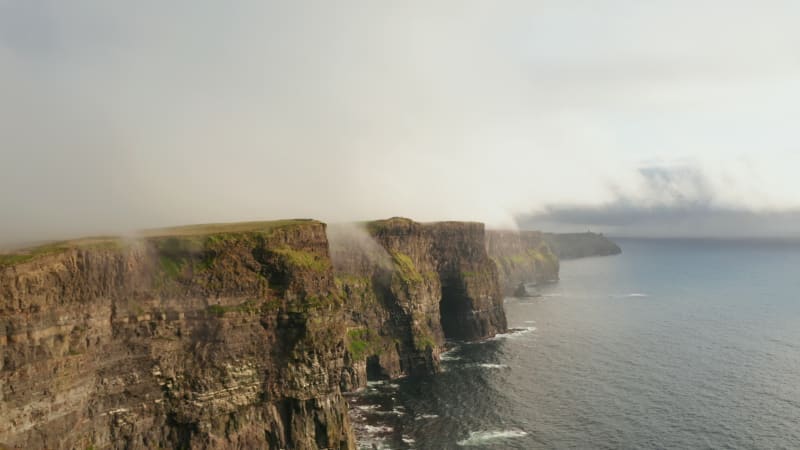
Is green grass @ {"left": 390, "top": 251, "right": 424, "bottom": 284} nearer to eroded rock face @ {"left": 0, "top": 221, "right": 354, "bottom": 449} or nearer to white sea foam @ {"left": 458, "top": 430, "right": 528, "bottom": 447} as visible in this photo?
eroded rock face @ {"left": 0, "top": 221, "right": 354, "bottom": 449}

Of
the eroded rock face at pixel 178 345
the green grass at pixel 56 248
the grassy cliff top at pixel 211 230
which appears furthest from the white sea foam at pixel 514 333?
the green grass at pixel 56 248

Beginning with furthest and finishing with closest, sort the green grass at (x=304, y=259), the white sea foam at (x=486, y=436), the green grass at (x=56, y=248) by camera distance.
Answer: the white sea foam at (x=486, y=436)
the green grass at (x=304, y=259)
the green grass at (x=56, y=248)

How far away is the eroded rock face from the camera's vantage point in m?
59.3

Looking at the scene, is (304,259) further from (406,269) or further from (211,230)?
(406,269)

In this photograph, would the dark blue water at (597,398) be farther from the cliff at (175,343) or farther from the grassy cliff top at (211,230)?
the grassy cliff top at (211,230)

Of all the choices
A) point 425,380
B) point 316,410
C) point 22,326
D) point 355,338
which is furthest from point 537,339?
point 22,326

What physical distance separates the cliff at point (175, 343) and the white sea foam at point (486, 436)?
76.1 feet

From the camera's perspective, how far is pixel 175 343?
249ft

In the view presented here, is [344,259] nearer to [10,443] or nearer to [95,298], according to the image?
[95,298]

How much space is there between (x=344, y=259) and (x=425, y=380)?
121 feet

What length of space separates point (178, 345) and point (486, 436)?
192 feet

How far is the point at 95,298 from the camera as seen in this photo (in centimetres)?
6806

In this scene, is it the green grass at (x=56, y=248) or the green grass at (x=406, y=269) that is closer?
the green grass at (x=56, y=248)

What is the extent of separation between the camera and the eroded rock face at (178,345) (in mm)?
59281
